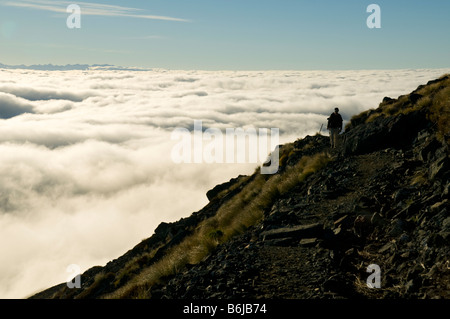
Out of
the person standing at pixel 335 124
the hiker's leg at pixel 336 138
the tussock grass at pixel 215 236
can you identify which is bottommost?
the tussock grass at pixel 215 236

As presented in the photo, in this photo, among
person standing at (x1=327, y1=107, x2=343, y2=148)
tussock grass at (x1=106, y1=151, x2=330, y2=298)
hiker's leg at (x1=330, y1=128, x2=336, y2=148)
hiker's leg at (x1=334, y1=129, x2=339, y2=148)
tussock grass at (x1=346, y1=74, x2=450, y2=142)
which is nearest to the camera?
tussock grass at (x1=106, y1=151, x2=330, y2=298)

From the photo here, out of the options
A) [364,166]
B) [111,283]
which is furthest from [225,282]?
[111,283]

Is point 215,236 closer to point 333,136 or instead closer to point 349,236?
point 349,236

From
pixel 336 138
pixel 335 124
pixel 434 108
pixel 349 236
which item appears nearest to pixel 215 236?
pixel 349 236

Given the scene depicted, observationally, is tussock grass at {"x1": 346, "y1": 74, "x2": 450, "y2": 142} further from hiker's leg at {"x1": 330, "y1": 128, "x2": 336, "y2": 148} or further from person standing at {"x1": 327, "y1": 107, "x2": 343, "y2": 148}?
hiker's leg at {"x1": 330, "y1": 128, "x2": 336, "y2": 148}

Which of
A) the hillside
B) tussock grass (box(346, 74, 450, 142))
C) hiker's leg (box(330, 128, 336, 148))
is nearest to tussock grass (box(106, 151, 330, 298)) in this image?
the hillside

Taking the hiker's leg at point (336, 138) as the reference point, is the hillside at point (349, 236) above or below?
below

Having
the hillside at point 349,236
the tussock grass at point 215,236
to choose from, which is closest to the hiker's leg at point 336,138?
the tussock grass at point 215,236

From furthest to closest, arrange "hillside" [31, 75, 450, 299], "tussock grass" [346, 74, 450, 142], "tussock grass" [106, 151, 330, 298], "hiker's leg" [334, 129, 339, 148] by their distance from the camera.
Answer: "hiker's leg" [334, 129, 339, 148], "tussock grass" [346, 74, 450, 142], "tussock grass" [106, 151, 330, 298], "hillside" [31, 75, 450, 299]

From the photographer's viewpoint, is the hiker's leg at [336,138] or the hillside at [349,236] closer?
the hillside at [349,236]

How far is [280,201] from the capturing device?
14.6m

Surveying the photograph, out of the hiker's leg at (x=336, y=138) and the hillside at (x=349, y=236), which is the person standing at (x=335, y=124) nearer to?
the hiker's leg at (x=336, y=138)
